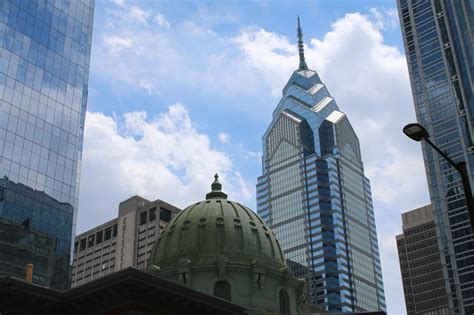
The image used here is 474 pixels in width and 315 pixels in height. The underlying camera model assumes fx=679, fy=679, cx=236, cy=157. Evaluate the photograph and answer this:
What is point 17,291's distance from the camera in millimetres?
38562

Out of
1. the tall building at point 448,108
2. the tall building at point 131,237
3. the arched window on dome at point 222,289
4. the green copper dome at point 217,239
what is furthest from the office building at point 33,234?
the tall building at point 131,237

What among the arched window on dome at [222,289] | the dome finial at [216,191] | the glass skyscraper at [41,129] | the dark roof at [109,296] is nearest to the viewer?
the dark roof at [109,296]

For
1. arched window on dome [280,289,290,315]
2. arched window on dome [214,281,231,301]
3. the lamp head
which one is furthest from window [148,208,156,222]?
the lamp head

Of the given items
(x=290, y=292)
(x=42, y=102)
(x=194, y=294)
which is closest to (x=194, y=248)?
(x=290, y=292)

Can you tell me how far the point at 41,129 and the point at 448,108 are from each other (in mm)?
96582

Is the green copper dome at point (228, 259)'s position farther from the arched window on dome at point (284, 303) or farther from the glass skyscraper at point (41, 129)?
the glass skyscraper at point (41, 129)

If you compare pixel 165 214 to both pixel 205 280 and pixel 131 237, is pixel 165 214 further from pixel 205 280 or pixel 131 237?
pixel 205 280

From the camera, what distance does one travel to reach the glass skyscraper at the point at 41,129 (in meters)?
80.7

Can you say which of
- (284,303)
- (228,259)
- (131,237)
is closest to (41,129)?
(228,259)

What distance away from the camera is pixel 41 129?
285ft

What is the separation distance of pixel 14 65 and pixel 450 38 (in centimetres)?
10435

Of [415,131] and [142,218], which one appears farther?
[142,218]

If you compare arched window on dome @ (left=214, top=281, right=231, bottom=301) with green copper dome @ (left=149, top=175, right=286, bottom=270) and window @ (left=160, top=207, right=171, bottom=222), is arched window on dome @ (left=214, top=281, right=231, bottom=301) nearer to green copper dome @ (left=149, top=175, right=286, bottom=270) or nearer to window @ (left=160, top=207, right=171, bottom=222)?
green copper dome @ (left=149, top=175, right=286, bottom=270)

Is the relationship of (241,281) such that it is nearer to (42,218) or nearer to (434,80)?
(42,218)
